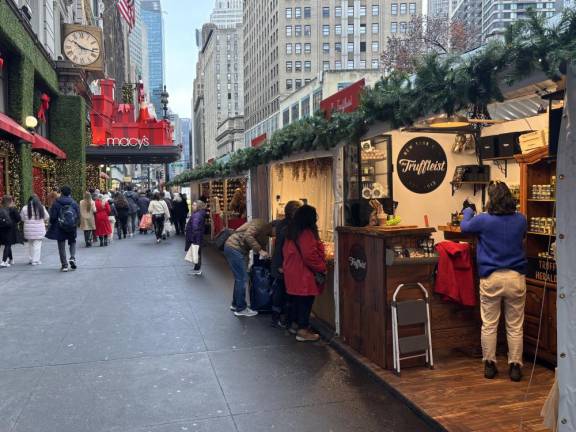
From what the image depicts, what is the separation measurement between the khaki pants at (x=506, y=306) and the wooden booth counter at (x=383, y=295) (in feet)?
2.16

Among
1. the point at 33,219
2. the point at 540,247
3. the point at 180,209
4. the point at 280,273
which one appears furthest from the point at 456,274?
the point at 180,209

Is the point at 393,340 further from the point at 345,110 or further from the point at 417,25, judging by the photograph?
the point at 417,25

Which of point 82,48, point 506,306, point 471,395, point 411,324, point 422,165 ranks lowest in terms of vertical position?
point 471,395

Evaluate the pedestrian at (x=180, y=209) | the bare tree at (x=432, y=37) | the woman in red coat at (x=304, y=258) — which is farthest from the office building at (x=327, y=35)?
the woman in red coat at (x=304, y=258)

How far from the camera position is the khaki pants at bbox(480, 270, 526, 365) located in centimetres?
466

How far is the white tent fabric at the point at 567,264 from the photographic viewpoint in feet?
10.0

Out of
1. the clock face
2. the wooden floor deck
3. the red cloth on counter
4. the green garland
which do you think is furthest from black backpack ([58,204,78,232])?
the clock face

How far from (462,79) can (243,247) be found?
433 cm

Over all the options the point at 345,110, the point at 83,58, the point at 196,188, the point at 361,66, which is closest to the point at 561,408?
the point at 345,110

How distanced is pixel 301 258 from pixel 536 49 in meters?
3.62

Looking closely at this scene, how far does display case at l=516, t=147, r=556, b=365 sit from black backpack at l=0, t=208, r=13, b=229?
1047 centimetres

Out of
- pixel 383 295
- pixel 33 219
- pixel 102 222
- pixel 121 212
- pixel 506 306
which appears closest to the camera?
pixel 506 306

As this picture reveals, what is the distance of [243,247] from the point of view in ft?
23.9

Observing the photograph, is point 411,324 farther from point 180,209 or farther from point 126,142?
point 126,142
